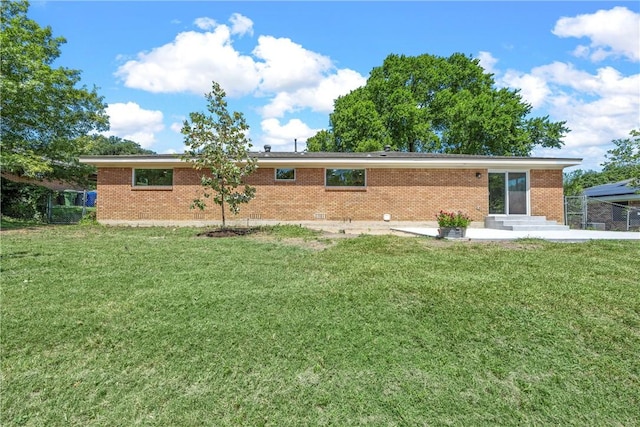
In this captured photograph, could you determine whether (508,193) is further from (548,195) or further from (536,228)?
(536,228)

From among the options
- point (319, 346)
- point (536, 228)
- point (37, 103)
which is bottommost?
point (319, 346)

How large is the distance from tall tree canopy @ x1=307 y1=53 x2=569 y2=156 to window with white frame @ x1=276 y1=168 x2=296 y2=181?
→ 44.2ft

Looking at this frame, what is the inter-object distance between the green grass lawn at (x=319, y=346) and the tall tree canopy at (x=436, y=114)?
22.5 meters

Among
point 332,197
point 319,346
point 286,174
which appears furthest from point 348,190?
point 319,346

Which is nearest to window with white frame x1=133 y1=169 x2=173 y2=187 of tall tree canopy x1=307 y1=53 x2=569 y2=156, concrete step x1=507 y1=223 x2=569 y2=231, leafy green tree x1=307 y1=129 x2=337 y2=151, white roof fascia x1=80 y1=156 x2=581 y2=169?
white roof fascia x1=80 y1=156 x2=581 y2=169

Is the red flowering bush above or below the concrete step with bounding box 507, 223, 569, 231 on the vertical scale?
above

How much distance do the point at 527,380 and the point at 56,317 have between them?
4.14 m

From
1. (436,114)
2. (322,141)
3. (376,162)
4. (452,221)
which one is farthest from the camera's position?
(322,141)

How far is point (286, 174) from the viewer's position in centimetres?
1352

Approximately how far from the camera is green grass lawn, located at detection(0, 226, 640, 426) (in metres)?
2.28

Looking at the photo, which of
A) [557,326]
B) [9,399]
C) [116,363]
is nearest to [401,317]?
[557,326]

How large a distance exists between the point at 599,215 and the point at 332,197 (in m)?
14.7

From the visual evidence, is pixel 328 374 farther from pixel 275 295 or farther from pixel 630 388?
pixel 630 388

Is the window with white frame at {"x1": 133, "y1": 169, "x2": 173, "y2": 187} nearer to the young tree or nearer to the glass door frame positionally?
Result: the young tree
